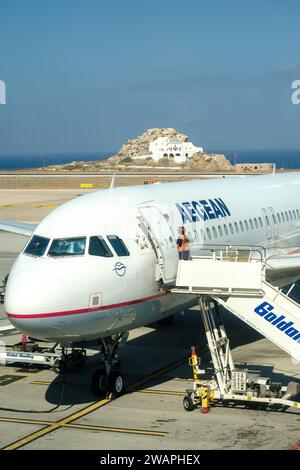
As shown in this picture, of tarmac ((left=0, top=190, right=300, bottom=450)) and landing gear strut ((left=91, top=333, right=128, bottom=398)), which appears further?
landing gear strut ((left=91, top=333, right=128, bottom=398))

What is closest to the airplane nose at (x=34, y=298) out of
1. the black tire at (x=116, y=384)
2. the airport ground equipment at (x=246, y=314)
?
the black tire at (x=116, y=384)

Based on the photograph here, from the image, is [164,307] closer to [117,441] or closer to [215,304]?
[215,304]

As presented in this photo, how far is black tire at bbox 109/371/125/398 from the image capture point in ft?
67.1

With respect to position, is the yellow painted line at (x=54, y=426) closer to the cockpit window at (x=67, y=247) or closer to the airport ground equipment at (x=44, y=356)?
the airport ground equipment at (x=44, y=356)

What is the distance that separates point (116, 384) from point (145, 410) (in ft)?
4.55

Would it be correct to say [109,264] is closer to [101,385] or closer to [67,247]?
[67,247]

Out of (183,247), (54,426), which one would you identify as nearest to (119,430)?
(54,426)

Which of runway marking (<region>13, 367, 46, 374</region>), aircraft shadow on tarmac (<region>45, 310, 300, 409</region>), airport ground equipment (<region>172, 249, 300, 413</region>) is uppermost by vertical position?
airport ground equipment (<region>172, 249, 300, 413</region>)

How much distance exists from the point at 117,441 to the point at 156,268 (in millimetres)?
4952

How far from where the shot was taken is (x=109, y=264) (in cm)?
1892

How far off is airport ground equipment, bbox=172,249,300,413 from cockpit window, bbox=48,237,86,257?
2.83 meters

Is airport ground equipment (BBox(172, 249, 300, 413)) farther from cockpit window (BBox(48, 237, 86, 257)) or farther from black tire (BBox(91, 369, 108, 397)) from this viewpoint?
cockpit window (BBox(48, 237, 86, 257))

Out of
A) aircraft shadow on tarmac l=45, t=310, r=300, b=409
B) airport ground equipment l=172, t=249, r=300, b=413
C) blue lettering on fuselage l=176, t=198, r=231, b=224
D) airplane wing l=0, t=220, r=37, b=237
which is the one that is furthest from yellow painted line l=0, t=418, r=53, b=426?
airplane wing l=0, t=220, r=37, b=237

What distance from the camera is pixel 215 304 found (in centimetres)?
2066
